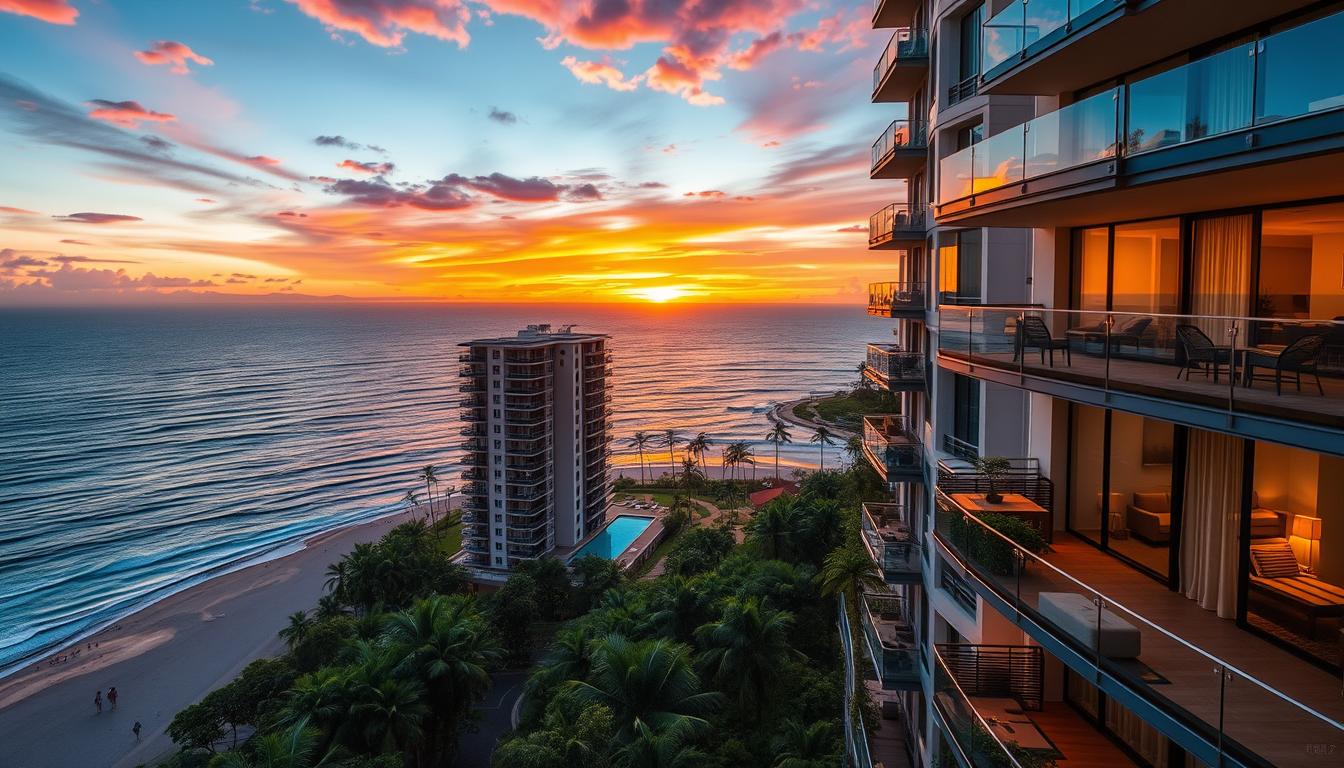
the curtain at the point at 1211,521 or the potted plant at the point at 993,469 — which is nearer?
the curtain at the point at 1211,521

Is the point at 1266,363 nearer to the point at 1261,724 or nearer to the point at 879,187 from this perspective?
the point at 1261,724

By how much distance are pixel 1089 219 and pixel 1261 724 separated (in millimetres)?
7852

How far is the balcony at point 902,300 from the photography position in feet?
69.4

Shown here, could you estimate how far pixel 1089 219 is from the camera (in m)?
11.4

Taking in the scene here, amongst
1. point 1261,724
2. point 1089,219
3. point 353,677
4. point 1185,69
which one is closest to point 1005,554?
point 1261,724

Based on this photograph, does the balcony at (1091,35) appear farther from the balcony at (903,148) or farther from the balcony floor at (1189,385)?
the balcony at (903,148)

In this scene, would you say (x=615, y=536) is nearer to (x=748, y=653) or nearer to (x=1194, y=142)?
(x=748, y=653)

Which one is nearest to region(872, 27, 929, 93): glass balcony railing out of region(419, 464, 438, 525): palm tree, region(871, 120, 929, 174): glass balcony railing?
region(871, 120, 929, 174): glass balcony railing

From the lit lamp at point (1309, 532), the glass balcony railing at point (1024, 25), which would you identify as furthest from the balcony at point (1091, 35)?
the lit lamp at point (1309, 532)

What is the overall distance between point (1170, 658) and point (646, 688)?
19.4 m

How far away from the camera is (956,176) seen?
1302 centimetres

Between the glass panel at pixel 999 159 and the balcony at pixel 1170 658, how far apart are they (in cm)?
544

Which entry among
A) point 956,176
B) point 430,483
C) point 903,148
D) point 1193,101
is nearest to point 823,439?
point 430,483

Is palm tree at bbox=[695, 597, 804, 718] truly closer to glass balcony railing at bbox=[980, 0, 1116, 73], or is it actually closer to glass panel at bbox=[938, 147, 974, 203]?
glass panel at bbox=[938, 147, 974, 203]
